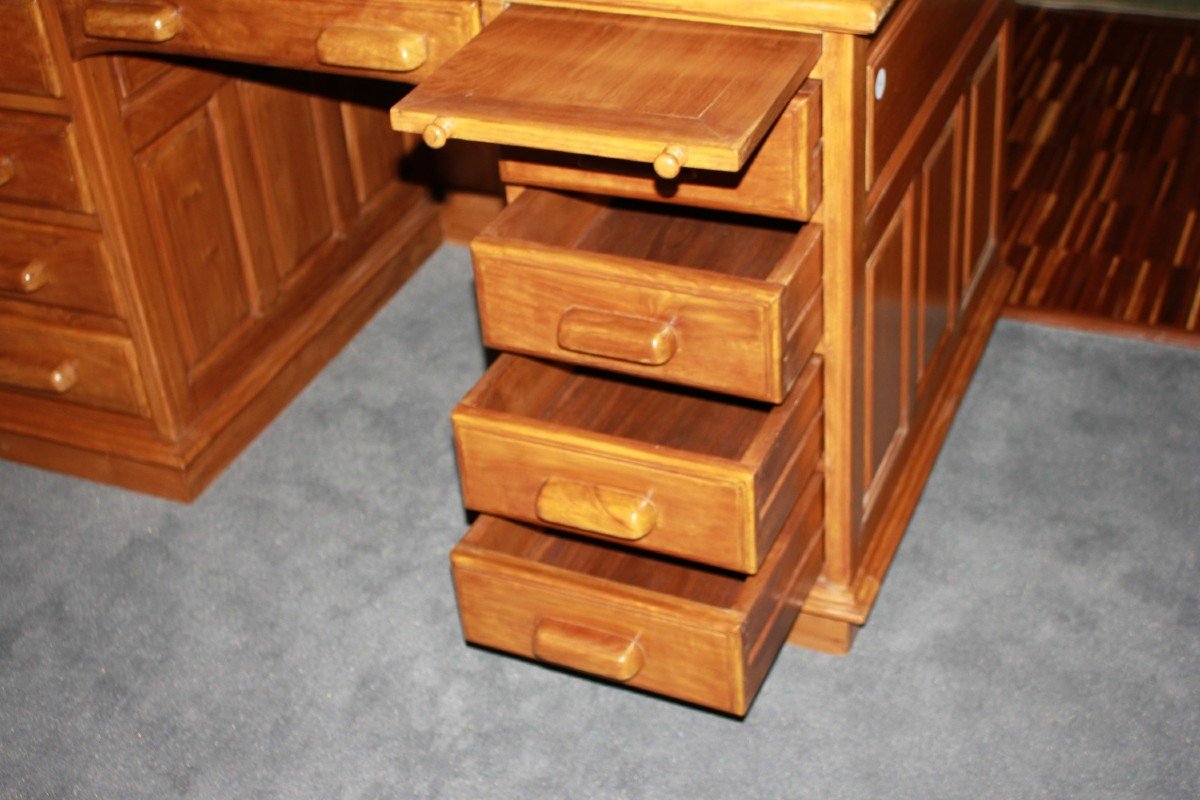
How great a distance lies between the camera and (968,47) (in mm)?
1877

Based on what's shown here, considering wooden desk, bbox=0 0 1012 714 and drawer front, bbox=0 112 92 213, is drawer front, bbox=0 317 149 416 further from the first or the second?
drawer front, bbox=0 112 92 213

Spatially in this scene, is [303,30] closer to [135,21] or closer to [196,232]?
[135,21]

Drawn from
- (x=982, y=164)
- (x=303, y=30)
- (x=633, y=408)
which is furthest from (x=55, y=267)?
(x=982, y=164)

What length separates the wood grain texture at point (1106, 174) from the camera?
2436mm

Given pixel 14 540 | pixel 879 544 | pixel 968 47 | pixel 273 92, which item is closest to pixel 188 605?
pixel 14 540

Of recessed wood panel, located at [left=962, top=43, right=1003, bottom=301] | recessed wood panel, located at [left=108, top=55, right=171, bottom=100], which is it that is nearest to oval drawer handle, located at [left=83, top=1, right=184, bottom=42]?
recessed wood panel, located at [left=108, top=55, right=171, bottom=100]

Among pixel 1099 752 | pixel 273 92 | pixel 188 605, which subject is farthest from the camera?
pixel 273 92

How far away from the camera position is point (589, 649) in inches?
63.8

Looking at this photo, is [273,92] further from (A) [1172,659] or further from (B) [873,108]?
(A) [1172,659]

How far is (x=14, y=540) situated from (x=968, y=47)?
144 centimetres

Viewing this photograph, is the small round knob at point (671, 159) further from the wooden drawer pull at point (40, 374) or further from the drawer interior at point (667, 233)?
the wooden drawer pull at point (40, 374)

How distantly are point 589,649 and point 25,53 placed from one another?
3.27 feet

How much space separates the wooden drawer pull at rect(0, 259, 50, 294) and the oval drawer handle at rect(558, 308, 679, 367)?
0.88 metres

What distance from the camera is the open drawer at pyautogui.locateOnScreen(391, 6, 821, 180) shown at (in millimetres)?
1311
